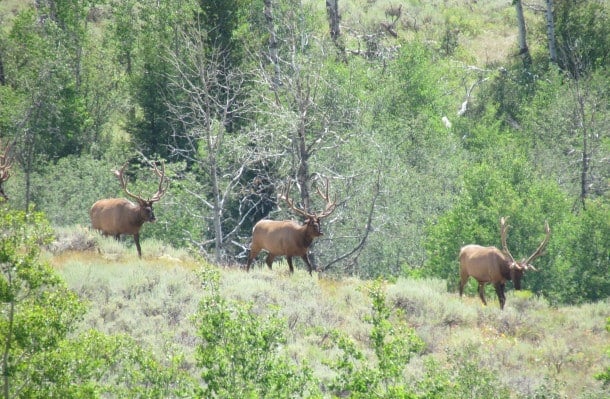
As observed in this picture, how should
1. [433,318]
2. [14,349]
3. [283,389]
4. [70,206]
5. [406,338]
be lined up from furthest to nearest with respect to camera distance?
[70,206] → [433,318] → [406,338] → [283,389] → [14,349]

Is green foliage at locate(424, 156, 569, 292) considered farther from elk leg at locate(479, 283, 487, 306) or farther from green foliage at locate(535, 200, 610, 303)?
elk leg at locate(479, 283, 487, 306)

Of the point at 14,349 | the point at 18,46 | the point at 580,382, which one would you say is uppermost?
the point at 18,46

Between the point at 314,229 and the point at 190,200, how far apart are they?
9822 millimetres

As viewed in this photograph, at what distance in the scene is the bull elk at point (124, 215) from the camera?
804 inches

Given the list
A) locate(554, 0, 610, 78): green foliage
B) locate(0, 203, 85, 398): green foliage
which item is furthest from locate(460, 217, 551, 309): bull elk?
locate(554, 0, 610, 78): green foliage

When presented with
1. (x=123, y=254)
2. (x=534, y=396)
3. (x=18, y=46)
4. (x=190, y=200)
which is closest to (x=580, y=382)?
(x=534, y=396)

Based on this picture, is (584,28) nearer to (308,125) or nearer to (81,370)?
(308,125)

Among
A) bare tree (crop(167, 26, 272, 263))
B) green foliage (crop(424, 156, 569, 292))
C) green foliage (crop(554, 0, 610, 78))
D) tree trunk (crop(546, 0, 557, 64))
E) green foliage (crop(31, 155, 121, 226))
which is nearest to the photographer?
bare tree (crop(167, 26, 272, 263))

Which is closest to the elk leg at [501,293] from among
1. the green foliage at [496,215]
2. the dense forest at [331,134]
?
the dense forest at [331,134]

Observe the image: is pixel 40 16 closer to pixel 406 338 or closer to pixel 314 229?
pixel 314 229

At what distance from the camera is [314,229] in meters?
19.6

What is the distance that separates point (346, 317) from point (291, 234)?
2640mm

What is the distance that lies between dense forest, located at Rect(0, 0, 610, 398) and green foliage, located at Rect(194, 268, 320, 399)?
52 millimetres

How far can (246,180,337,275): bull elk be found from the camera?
19656 millimetres
